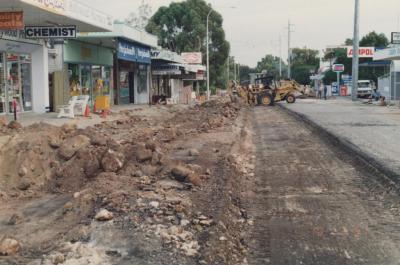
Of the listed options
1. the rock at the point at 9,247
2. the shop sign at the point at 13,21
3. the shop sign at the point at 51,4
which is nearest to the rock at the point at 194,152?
the rock at the point at 9,247

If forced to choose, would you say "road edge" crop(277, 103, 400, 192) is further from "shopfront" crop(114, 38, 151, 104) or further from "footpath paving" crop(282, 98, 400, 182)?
"shopfront" crop(114, 38, 151, 104)

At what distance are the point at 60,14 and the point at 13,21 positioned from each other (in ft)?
7.63

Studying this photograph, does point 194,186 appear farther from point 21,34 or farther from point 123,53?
point 123,53

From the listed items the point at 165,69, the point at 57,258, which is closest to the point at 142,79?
the point at 165,69

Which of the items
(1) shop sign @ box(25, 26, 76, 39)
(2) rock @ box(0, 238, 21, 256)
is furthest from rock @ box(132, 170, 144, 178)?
(1) shop sign @ box(25, 26, 76, 39)

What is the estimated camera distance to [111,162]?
35.2ft

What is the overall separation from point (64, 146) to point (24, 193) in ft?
5.53

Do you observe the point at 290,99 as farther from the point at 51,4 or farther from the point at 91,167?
the point at 91,167

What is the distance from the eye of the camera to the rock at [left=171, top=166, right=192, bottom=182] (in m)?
9.85

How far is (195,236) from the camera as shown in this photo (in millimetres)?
6730

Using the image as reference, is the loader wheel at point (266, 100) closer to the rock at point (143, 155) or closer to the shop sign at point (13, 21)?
the shop sign at point (13, 21)

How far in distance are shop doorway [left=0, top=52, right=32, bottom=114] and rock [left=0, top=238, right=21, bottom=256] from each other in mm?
15578

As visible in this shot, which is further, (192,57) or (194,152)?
(192,57)

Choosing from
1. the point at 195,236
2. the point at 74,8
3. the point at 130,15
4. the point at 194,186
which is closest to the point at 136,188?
the point at 194,186
